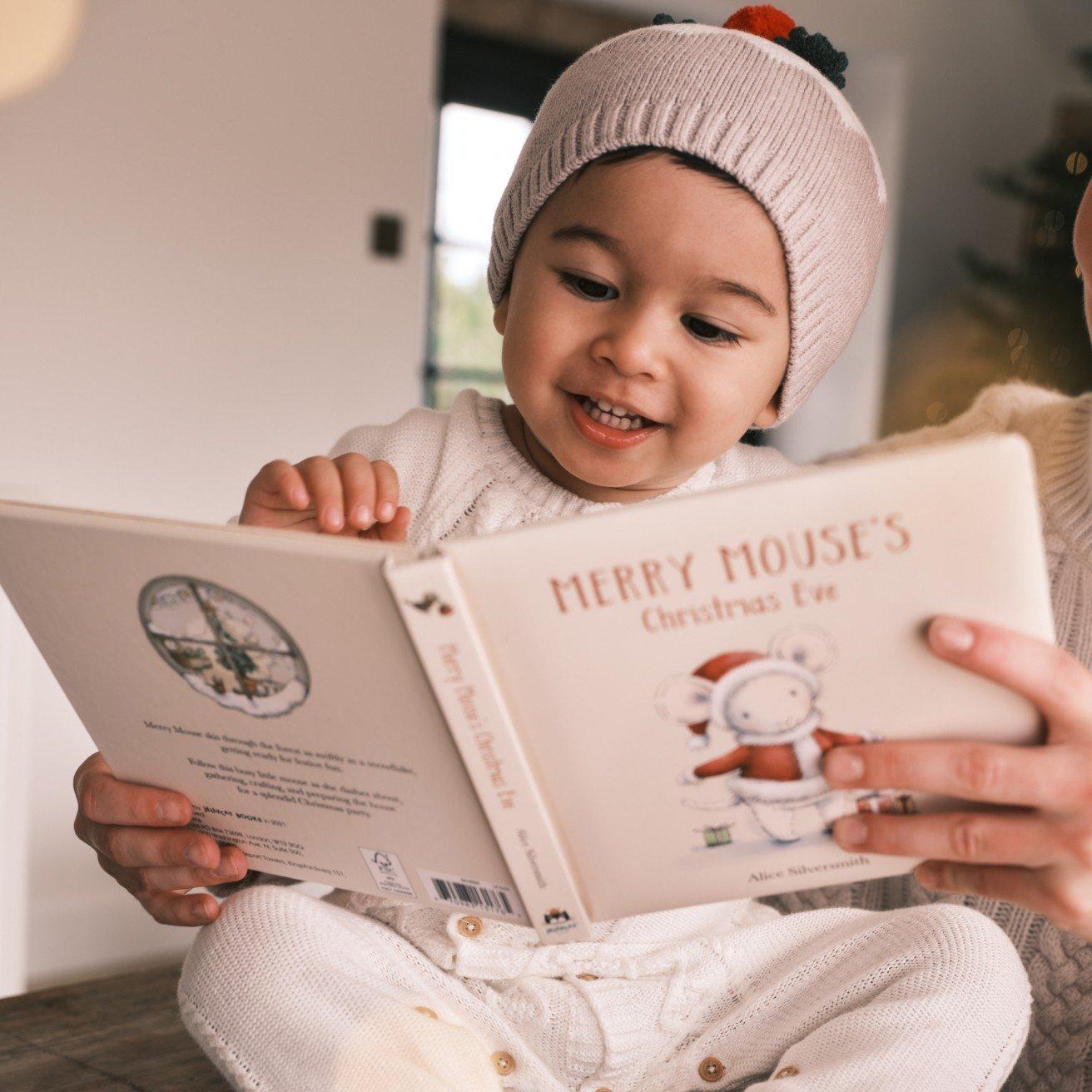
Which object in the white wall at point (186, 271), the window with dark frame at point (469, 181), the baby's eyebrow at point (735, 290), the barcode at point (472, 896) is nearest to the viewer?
the barcode at point (472, 896)

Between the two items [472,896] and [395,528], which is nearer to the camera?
[472,896]

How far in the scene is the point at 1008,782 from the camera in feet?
1.99

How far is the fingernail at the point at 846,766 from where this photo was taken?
2.08 feet

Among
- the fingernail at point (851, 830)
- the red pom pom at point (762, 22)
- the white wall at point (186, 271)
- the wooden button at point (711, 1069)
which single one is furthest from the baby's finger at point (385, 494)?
the white wall at point (186, 271)

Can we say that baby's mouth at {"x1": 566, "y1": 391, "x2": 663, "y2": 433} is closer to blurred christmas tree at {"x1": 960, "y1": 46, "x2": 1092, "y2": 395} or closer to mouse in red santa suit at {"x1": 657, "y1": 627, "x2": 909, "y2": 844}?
mouse in red santa suit at {"x1": 657, "y1": 627, "x2": 909, "y2": 844}

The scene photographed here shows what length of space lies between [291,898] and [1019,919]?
694 mm

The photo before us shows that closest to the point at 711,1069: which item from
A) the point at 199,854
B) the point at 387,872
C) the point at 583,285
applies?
the point at 387,872

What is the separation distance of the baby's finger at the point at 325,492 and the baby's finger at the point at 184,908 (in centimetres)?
30

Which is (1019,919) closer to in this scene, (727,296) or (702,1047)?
(702,1047)

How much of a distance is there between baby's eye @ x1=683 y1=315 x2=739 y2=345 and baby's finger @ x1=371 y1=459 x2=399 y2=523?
30 cm

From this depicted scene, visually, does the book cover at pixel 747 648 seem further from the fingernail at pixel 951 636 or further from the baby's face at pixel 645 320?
the baby's face at pixel 645 320

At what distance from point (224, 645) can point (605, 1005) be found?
0.42 m

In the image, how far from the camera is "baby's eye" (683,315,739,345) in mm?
958

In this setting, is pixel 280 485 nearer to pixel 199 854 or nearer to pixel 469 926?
pixel 199 854
